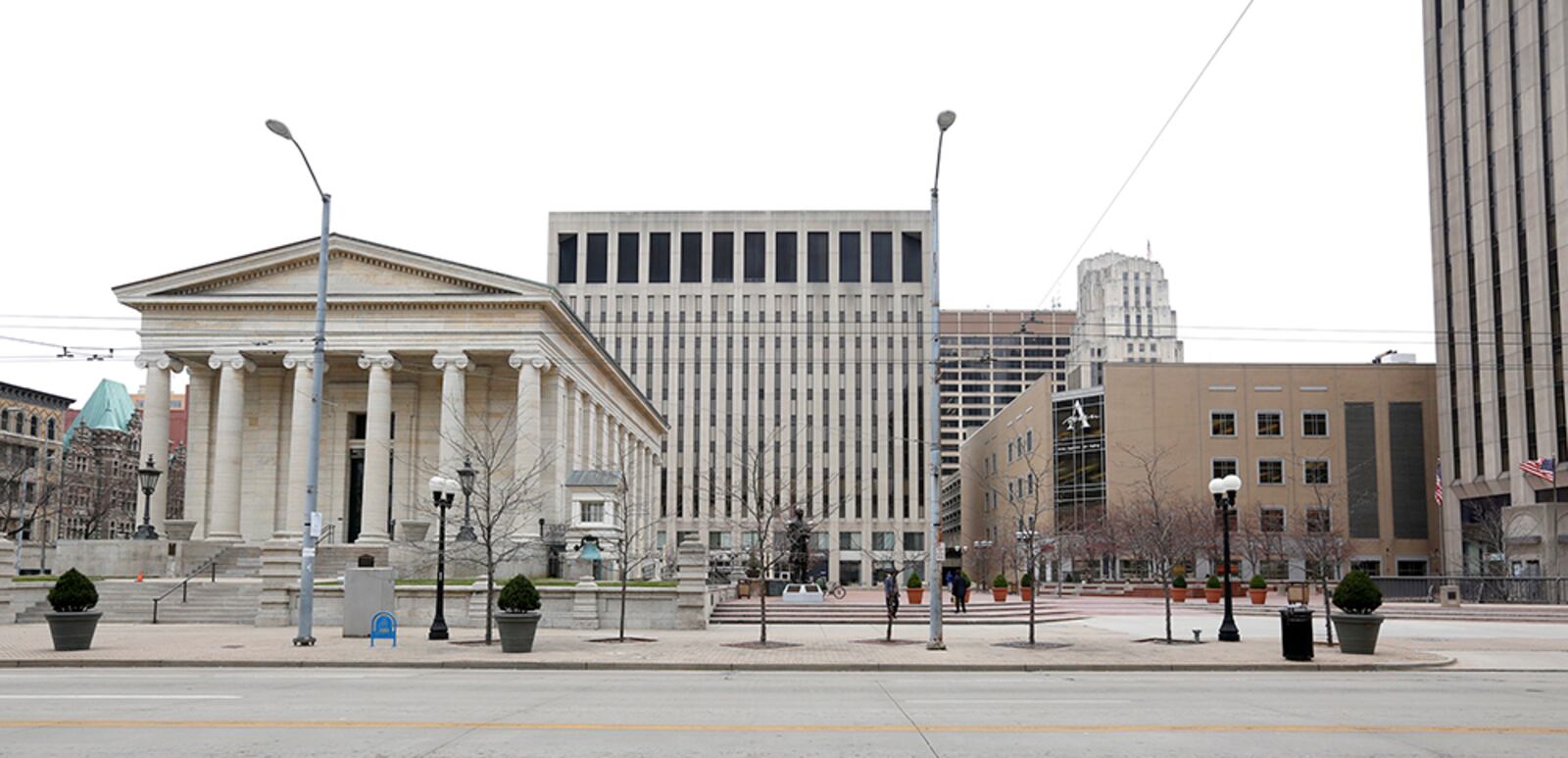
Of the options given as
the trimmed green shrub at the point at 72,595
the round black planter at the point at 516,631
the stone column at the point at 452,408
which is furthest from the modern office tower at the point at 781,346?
the trimmed green shrub at the point at 72,595

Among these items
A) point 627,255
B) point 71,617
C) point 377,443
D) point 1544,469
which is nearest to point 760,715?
point 71,617

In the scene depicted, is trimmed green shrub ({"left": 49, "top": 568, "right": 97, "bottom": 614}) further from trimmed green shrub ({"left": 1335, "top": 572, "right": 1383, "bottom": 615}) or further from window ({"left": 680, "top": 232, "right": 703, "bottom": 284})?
window ({"left": 680, "top": 232, "right": 703, "bottom": 284})

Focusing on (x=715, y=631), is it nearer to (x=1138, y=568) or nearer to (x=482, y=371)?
(x=482, y=371)

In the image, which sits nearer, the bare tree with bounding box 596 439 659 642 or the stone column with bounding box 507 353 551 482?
the bare tree with bounding box 596 439 659 642

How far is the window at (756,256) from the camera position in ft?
411

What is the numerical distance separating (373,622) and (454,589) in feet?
22.0

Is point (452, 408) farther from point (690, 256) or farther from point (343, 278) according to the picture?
point (690, 256)

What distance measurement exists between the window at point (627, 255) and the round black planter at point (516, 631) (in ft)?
332

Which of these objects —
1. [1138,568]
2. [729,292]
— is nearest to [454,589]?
[1138,568]

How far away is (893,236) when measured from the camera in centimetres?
12281

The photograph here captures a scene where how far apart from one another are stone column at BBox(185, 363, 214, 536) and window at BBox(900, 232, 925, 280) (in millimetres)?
76396

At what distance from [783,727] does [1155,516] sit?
173 ft

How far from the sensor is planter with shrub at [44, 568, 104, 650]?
83.6 feet

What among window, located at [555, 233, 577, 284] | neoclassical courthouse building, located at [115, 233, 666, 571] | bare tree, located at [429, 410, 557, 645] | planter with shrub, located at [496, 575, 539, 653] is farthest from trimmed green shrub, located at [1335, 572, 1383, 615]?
window, located at [555, 233, 577, 284]
